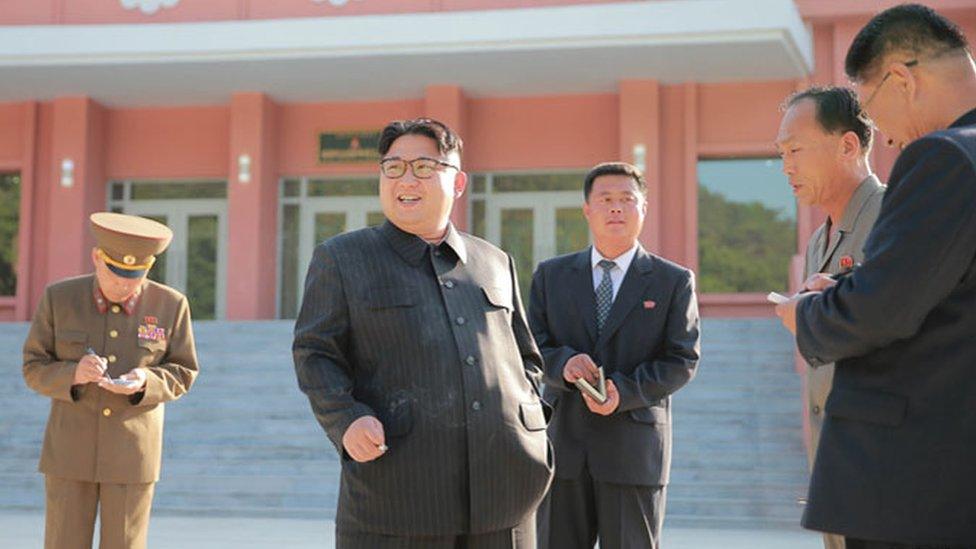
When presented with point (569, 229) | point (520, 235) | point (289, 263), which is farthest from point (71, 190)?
point (569, 229)

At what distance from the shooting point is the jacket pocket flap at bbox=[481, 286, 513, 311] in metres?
3.24

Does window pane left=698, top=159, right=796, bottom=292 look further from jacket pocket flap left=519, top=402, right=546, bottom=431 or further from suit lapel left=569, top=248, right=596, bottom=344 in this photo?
jacket pocket flap left=519, top=402, right=546, bottom=431

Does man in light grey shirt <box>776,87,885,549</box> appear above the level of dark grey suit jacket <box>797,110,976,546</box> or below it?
above

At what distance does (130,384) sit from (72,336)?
0.38m

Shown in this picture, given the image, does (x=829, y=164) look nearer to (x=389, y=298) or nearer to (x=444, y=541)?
(x=389, y=298)

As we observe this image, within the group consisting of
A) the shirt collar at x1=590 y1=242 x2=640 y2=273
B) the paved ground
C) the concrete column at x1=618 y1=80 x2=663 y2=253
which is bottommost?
the paved ground

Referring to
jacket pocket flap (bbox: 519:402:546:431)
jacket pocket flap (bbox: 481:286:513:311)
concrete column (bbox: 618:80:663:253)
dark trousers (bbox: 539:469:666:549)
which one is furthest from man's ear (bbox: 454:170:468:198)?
concrete column (bbox: 618:80:663:253)

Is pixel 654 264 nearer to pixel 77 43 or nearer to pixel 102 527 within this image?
pixel 102 527

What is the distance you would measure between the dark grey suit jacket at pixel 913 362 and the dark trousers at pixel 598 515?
1800mm

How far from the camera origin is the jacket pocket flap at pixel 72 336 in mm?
4754

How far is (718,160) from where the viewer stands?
690 inches

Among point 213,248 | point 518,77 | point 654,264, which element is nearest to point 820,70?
point 518,77

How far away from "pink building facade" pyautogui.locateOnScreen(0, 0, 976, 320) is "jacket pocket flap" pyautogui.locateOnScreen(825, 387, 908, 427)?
13.1m

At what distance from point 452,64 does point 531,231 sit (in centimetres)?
320
